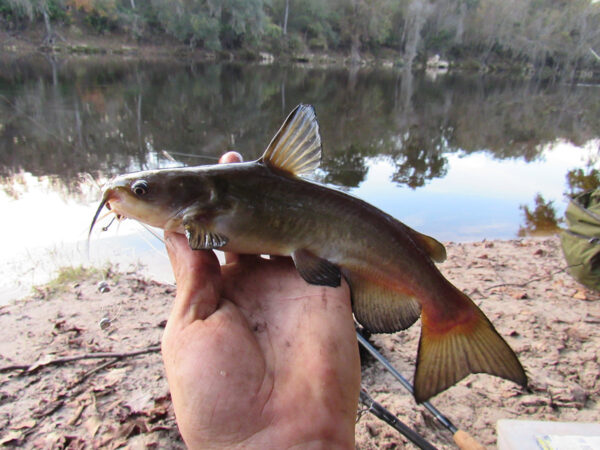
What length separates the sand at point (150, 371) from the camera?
2.83 m

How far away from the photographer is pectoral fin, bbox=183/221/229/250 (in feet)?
5.61

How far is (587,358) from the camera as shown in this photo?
3.75m

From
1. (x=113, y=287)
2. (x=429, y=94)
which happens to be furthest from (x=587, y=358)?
(x=429, y=94)

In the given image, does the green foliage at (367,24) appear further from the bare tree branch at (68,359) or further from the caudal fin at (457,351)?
the caudal fin at (457,351)

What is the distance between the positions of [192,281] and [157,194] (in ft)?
1.35

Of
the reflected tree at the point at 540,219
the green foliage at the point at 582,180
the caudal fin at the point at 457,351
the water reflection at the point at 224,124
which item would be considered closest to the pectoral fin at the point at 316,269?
the caudal fin at the point at 457,351

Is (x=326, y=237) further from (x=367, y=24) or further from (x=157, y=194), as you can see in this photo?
(x=367, y=24)

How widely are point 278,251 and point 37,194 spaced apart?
760 cm

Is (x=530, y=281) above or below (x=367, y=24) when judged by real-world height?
below

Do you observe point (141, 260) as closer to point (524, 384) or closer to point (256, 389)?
point (256, 389)

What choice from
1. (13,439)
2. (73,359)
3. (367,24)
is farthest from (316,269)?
(367,24)

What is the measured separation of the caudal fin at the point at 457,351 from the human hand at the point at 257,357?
0.32m

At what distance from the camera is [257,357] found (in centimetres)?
176

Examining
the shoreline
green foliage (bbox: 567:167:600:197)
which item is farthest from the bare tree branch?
the shoreline
